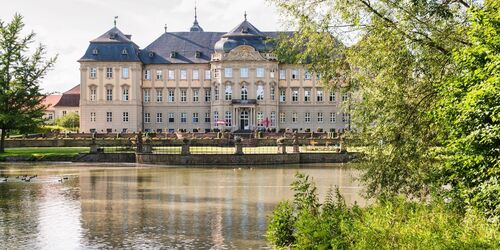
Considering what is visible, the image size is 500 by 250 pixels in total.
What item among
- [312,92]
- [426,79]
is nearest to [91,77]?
[312,92]

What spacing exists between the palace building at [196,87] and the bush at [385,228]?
2437 inches

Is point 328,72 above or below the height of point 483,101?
above

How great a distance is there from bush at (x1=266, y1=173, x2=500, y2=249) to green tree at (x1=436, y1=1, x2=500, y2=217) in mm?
620

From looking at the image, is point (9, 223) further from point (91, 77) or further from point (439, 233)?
point (91, 77)

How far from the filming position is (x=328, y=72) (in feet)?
57.3

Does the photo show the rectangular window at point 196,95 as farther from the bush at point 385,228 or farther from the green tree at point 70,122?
the bush at point 385,228

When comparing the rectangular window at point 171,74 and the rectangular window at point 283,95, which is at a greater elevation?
the rectangular window at point 171,74

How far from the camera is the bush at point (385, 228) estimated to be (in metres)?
10.7

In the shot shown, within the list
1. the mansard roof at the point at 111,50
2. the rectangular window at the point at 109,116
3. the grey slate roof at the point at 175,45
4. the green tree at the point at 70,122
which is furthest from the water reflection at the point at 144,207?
the green tree at the point at 70,122

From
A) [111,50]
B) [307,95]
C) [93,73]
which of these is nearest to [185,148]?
[111,50]

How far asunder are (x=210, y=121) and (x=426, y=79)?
65.4 m

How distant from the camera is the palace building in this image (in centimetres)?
7756

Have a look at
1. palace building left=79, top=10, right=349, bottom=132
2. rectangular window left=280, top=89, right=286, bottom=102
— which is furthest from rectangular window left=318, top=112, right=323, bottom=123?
rectangular window left=280, top=89, right=286, bottom=102

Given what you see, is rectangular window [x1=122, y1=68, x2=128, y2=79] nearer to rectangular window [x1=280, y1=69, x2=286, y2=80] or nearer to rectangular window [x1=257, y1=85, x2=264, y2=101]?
rectangular window [x1=257, y1=85, x2=264, y2=101]
